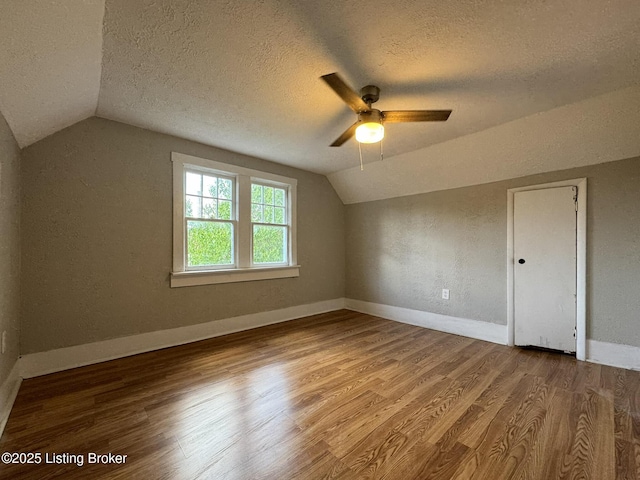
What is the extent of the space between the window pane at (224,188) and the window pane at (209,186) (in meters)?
0.05

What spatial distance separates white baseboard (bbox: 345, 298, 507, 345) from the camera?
10.3 feet

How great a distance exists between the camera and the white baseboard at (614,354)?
7.84 ft

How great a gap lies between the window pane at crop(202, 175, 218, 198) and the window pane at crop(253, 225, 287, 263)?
708 mm

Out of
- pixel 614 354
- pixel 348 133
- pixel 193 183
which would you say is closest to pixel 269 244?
pixel 193 183

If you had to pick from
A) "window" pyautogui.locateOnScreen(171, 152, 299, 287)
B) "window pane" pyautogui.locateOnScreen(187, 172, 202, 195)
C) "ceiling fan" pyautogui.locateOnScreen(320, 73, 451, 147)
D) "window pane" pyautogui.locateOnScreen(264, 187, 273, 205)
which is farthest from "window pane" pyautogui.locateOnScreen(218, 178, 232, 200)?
"ceiling fan" pyautogui.locateOnScreen(320, 73, 451, 147)

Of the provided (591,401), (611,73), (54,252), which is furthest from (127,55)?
(591,401)

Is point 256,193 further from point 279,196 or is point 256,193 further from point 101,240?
point 101,240

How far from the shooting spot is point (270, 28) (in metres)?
1.50

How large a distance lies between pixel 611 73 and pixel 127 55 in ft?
10.7

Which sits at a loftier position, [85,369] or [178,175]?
[178,175]

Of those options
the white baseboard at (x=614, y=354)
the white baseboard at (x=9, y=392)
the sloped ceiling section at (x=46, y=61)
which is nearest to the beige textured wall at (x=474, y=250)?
the white baseboard at (x=614, y=354)

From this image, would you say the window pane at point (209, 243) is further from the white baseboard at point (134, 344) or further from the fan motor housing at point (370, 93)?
the fan motor housing at point (370, 93)

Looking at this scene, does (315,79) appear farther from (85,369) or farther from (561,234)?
(85,369)

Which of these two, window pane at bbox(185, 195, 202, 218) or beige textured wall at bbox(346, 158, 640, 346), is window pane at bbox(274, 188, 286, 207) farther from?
beige textured wall at bbox(346, 158, 640, 346)
